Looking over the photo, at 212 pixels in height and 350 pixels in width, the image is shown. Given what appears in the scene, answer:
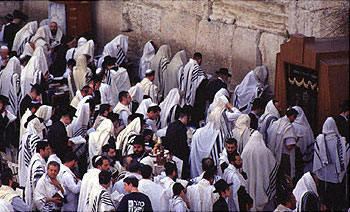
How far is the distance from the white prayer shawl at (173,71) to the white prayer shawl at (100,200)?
5.98 meters

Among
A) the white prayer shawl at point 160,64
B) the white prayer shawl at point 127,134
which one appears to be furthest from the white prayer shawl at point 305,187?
the white prayer shawl at point 160,64

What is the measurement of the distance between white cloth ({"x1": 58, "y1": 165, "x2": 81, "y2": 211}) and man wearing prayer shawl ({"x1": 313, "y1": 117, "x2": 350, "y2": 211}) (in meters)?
3.83

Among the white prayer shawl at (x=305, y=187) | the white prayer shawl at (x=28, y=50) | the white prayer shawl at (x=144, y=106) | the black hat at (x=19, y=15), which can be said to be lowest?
the white prayer shawl at (x=305, y=187)

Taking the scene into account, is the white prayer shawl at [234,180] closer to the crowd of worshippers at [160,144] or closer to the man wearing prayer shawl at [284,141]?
the crowd of worshippers at [160,144]

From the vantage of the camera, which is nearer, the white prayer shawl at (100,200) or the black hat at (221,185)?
the white prayer shawl at (100,200)

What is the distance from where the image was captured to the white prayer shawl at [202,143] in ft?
42.6

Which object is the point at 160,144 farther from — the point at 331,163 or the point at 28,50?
the point at 28,50

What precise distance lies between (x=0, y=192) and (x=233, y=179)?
10.8 ft

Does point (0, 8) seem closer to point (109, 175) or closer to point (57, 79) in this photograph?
point (57, 79)

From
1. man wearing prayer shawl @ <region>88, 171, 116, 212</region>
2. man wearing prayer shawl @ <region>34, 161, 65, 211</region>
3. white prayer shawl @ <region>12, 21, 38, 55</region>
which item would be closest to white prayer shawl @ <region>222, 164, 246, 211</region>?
man wearing prayer shawl @ <region>88, 171, 116, 212</region>

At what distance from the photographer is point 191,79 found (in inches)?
626

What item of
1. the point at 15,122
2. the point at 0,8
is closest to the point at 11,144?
the point at 15,122

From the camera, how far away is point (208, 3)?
1698 cm

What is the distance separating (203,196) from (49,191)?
2.16 meters
